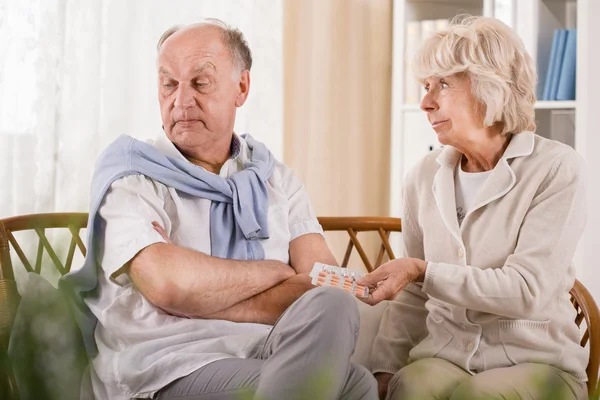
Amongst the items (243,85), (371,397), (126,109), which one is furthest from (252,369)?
(126,109)

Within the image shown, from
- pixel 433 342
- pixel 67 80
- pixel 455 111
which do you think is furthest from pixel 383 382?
pixel 67 80

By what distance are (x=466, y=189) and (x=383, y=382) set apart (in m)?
0.49

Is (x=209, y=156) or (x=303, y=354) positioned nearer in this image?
(x=303, y=354)

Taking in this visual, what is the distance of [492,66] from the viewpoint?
1.64 m

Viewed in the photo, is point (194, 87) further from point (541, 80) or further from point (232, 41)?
point (541, 80)

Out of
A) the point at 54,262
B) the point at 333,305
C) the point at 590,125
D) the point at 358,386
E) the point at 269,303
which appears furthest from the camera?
the point at 590,125

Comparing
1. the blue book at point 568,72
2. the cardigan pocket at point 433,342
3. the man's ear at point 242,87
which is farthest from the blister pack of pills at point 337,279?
the blue book at point 568,72

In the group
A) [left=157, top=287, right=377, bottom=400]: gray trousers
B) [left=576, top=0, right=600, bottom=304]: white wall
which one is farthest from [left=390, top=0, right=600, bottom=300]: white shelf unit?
[left=157, top=287, right=377, bottom=400]: gray trousers

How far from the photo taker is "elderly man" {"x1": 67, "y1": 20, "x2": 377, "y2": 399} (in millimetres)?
1364

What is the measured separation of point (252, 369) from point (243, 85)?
0.78 meters

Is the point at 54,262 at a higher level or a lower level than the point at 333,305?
higher

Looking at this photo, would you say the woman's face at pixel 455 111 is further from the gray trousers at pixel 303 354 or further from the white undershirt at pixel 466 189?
the gray trousers at pixel 303 354

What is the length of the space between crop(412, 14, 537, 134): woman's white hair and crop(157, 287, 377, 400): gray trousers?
67cm

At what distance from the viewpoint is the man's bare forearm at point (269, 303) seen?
5.10 ft
